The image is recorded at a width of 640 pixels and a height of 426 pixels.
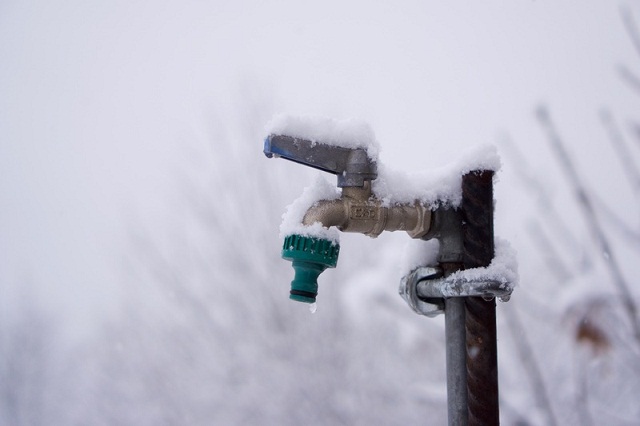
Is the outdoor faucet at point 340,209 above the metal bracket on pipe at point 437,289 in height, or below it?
above

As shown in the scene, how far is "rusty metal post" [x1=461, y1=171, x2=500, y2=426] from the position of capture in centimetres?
101

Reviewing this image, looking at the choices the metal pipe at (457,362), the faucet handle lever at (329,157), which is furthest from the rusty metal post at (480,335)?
the faucet handle lever at (329,157)

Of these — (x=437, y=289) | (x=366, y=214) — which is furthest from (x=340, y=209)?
(x=437, y=289)

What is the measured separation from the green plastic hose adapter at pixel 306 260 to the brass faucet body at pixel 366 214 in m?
0.06

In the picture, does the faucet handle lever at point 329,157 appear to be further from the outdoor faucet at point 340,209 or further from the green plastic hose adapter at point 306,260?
the green plastic hose adapter at point 306,260

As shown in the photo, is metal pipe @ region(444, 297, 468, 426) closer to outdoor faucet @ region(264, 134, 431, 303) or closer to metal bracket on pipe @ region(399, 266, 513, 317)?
metal bracket on pipe @ region(399, 266, 513, 317)

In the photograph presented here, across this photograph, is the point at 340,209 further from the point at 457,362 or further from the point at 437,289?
the point at 457,362

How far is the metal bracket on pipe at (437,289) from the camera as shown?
969 mm

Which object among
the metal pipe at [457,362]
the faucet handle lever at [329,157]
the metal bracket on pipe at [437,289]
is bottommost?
the metal pipe at [457,362]

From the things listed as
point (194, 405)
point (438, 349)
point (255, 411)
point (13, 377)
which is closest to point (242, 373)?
point (255, 411)

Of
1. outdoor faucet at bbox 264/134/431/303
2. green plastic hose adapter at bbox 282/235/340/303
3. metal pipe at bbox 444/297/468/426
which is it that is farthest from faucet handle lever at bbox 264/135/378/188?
metal pipe at bbox 444/297/468/426

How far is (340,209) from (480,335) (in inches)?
12.9

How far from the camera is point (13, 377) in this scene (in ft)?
46.6

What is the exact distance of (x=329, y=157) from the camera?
1.08m
